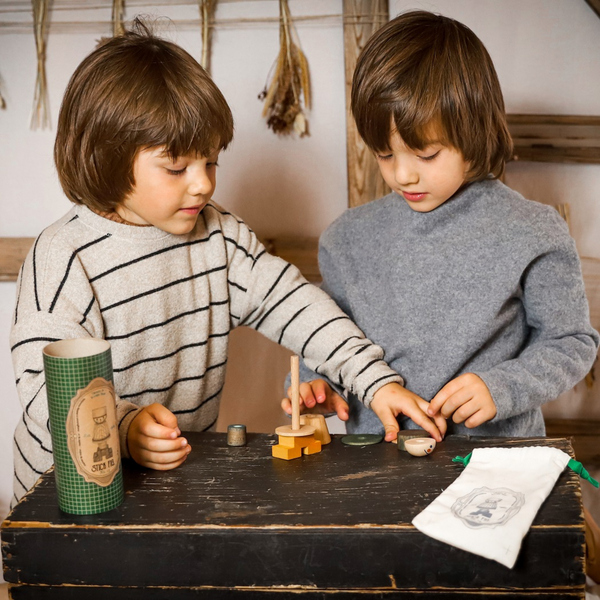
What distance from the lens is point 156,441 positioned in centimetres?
93

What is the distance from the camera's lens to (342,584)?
0.79 m

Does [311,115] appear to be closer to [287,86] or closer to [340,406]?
[287,86]

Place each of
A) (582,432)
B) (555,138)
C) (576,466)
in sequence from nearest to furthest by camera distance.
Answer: (576,466) → (555,138) → (582,432)

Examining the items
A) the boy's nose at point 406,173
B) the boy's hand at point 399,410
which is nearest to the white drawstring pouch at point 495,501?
the boy's hand at point 399,410

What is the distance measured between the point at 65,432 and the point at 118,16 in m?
1.25

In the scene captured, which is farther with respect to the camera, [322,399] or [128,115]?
[322,399]

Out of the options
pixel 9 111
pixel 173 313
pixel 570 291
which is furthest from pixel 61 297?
pixel 9 111

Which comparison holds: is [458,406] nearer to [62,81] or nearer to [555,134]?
[555,134]

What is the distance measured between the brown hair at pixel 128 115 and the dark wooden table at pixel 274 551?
0.49 metres

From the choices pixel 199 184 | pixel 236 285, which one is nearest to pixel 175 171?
pixel 199 184

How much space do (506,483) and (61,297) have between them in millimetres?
668

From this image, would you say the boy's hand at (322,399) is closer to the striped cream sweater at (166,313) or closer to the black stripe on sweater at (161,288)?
the striped cream sweater at (166,313)

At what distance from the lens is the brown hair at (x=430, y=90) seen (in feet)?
3.71

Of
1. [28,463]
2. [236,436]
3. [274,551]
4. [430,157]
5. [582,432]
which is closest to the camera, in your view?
[274,551]
